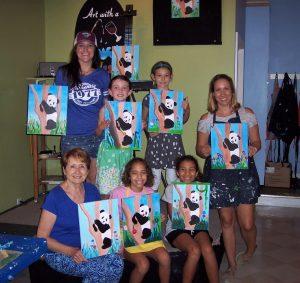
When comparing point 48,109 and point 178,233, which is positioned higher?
point 48,109

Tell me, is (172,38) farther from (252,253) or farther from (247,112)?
(252,253)

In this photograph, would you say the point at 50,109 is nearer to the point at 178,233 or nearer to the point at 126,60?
the point at 126,60

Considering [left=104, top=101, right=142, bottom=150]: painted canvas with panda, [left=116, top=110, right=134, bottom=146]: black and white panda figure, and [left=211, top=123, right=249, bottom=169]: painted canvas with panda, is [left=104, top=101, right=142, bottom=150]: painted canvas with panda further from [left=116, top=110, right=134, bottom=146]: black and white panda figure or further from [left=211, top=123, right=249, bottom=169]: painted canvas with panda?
[left=211, top=123, right=249, bottom=169]: painted canvas with panda

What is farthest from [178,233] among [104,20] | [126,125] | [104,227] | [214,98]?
[104,20]

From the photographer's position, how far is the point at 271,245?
327 cm

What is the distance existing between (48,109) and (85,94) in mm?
269

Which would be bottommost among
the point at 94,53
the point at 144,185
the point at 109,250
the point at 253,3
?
the point at 109,250

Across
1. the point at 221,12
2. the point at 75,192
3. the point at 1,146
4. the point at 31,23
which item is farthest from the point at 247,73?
the point at 75,192

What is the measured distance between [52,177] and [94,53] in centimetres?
215

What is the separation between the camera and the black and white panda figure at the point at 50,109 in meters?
2.66

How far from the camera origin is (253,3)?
199 inches

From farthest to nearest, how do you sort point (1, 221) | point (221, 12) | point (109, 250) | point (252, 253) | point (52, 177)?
point (52, 177) < point (221, 12) < point (1, 221) < point (252, 253) < point (109, 250)

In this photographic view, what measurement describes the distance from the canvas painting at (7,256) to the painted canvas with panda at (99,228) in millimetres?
491

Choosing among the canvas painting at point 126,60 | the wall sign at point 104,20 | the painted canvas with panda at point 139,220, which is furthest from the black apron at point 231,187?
the wall sign at point 104,20
